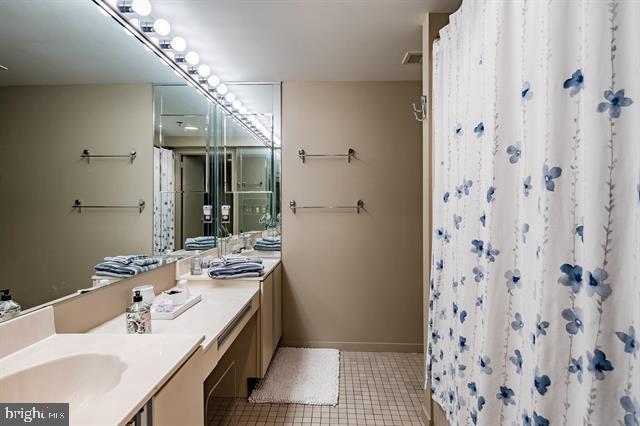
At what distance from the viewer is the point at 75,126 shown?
1.40 metres

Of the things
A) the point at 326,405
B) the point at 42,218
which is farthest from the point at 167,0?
the point at 326,405

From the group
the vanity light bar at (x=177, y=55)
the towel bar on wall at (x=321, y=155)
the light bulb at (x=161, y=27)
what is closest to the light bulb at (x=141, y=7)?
the vanity light bar at (x=177, y=55)

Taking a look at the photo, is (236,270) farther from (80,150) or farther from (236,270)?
(80,150)

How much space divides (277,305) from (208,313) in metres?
1.26

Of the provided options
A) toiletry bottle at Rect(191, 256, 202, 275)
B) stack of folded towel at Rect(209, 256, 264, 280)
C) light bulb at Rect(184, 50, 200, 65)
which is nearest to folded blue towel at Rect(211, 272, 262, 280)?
stack of folded towel at Rect(209, 256, 264, 280)

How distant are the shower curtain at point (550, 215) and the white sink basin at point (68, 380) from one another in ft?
4.11

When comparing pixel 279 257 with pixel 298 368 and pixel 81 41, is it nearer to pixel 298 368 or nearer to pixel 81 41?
pixel 298 368

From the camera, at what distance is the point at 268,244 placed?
319 cm

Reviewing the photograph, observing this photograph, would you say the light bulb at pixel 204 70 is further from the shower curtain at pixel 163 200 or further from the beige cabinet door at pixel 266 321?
the beige cabinet door at pixel 266 321

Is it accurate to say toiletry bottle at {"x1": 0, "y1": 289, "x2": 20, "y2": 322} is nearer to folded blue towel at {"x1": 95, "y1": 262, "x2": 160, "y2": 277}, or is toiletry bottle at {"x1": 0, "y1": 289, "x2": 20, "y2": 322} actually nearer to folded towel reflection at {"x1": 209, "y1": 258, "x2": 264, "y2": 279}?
folded blue towel at {"x1": 95, "y1": 262, "x2": 160, "y2": 277}

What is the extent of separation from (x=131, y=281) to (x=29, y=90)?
3.35 ft

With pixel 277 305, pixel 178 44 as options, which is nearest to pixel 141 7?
pixel 178 44

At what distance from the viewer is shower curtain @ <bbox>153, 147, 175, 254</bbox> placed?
79.7 inches

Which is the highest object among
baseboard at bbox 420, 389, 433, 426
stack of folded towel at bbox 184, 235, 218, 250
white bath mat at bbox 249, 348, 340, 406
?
stack of folded towel at bbox 184, 235, 218, 250
